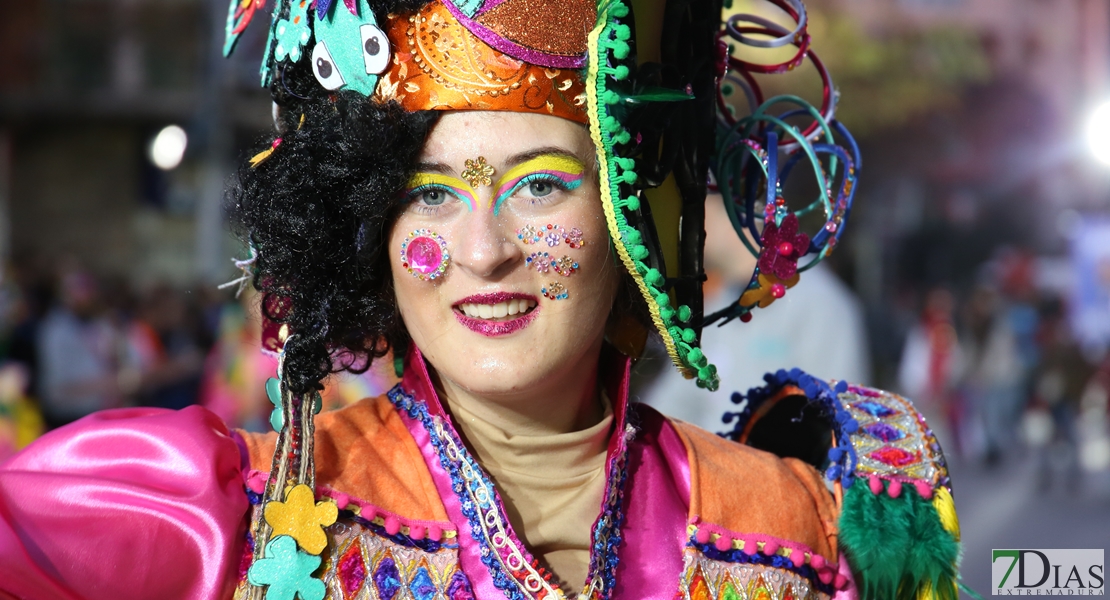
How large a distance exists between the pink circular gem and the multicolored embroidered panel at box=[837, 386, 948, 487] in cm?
82

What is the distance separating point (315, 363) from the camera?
5.85 ft

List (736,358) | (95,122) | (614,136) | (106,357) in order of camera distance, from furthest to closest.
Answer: (95,122), (106,357), (736,358), (614,136)

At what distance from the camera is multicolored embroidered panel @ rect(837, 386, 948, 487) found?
6.38 feet

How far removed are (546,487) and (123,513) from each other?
2.25ft

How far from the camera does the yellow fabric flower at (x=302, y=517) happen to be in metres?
1.65

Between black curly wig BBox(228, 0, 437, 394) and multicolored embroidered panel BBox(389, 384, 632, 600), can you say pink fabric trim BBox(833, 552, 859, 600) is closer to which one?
multicolored embroidered panel BBox(389, 384, 632, 600)

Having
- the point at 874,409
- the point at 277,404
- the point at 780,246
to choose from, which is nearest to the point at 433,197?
the point at 277,404

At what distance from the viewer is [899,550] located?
6.04ft

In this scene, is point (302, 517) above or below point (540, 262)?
below

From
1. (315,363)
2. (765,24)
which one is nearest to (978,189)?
(765,24)

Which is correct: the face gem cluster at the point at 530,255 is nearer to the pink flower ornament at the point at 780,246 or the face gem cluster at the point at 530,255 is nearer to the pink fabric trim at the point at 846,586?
the pink flower ornament at the point at 780,246

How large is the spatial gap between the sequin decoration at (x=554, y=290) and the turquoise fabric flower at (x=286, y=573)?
530 mm

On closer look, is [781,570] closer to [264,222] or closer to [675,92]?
[675,92]

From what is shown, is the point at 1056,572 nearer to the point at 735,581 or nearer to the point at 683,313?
Answer: the point at 735,581
